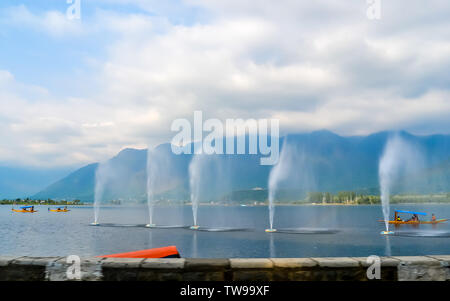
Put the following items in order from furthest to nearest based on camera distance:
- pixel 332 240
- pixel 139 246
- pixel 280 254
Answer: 1. pixel 332 240
2. pixel 139 246
3. pixel 280 254

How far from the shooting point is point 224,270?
586cm

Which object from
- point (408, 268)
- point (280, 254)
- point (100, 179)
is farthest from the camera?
point (100, 179)

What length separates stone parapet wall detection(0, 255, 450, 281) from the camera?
5.85m

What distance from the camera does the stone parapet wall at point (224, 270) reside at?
5852 millimetres

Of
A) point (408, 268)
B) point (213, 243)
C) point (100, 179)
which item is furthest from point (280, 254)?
point (100, 179)

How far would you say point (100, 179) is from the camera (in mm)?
106375

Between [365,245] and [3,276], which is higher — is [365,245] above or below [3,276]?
below
